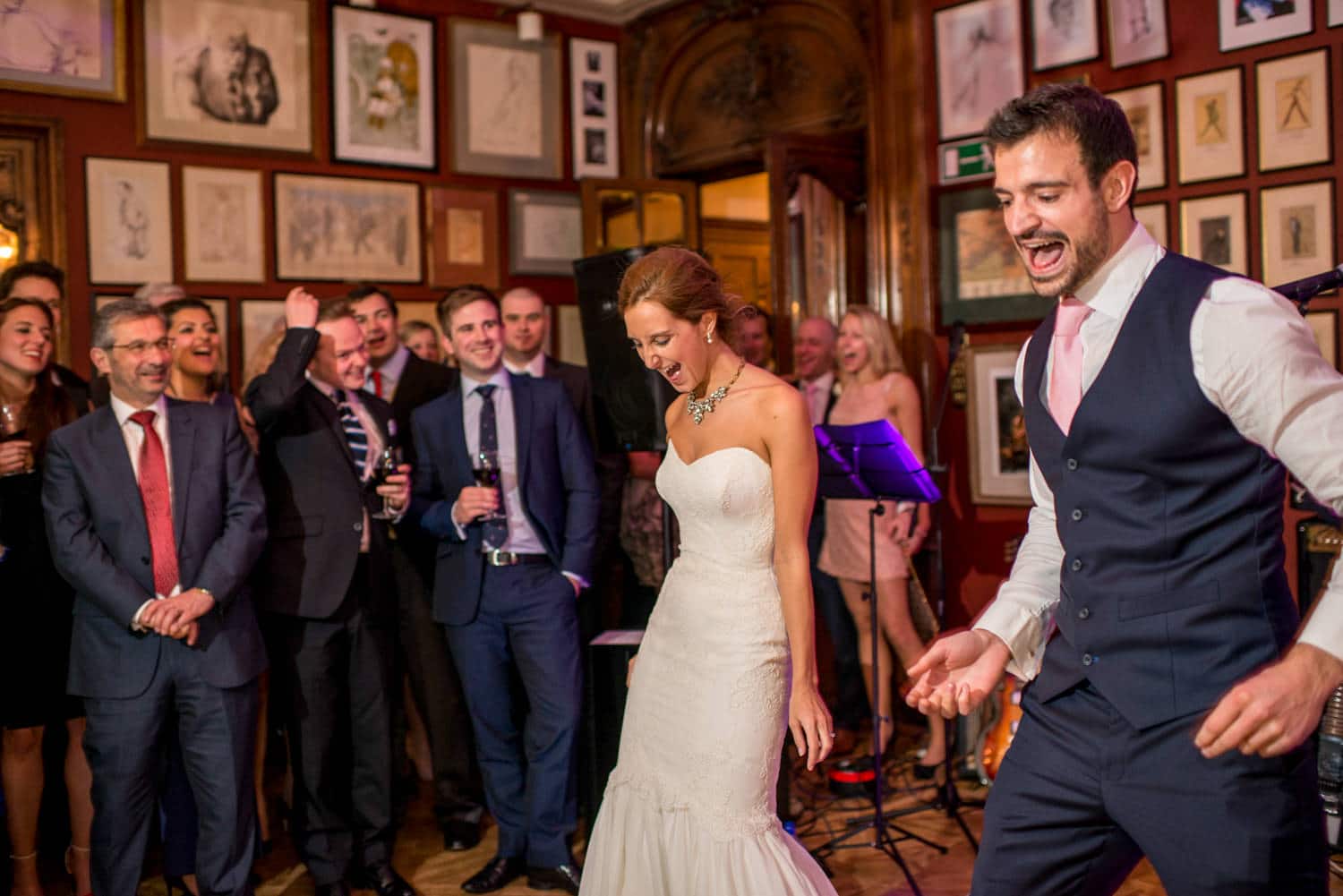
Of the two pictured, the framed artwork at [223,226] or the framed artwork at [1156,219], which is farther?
the framed artwork at [223,226]

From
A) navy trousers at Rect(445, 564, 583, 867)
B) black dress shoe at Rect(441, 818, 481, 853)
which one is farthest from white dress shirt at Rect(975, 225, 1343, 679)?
black dress shoe at Rect(441, 818, 481, 853)

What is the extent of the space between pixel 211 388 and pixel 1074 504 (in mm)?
3347

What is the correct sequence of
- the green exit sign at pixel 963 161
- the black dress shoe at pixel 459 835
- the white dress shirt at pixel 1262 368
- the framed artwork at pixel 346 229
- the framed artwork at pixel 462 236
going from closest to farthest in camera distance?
the white dress shirt at pixel 1262 368 → the black dress shoe at pixel 459 835 → the green exit sign at pixel 963 161 → the framed artwork at pixel 346 229 → the framed artwork at pixel 462 236

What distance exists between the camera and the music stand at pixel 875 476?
140 inches

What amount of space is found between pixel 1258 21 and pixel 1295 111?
40 centimetres

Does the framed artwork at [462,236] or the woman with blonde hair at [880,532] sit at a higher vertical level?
the framed artwork at [462,236]

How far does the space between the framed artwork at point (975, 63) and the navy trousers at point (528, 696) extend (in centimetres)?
316

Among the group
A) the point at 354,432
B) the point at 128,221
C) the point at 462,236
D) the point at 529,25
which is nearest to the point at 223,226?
the point at 128,221

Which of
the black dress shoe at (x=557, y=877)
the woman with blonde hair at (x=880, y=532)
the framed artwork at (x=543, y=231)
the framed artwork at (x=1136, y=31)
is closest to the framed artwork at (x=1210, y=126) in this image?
the framed artwork at (x=1136, y=31)

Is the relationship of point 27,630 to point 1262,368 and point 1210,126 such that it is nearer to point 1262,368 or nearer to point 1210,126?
point 1262,368

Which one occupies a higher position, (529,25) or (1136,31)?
(529,25)

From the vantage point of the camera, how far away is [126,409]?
330 centimetres

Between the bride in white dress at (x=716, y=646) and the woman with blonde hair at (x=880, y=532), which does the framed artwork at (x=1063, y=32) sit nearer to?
the woman with blonde hair at (x=880, y=532)

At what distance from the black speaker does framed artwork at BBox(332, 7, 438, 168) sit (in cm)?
279
